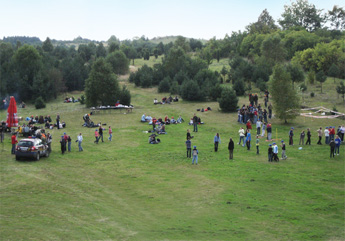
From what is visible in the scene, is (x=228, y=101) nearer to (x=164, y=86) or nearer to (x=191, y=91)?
(x=191, y=91)

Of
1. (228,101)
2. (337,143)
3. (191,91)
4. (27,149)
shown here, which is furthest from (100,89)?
(337,143)

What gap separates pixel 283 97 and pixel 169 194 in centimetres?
2677

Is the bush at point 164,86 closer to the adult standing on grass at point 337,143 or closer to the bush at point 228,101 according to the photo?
the bush at point 228,101

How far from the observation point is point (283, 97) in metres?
44.1

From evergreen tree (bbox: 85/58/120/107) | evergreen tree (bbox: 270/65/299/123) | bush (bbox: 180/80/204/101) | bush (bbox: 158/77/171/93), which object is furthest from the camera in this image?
bush (bbox: 158/77/171/93)

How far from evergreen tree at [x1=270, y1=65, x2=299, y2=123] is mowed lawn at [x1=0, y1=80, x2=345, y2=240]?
28.8ft

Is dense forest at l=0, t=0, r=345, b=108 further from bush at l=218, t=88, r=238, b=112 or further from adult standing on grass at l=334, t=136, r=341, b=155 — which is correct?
adult standing on grass at l=334, t=136, r=341, b=155

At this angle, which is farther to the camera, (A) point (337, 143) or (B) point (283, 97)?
(B) point (283, 97)

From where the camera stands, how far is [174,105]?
57.7 meters

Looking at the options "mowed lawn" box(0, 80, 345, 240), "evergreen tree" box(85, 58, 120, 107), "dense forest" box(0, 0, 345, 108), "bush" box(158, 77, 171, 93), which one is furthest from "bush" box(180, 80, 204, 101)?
"mowed lawn" box(0, 80, 345, 240)

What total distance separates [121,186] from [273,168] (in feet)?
35.9

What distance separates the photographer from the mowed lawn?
1666cm

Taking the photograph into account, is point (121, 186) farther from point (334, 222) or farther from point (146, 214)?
point (334, 222)

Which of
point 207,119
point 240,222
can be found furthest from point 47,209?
point 207,119
